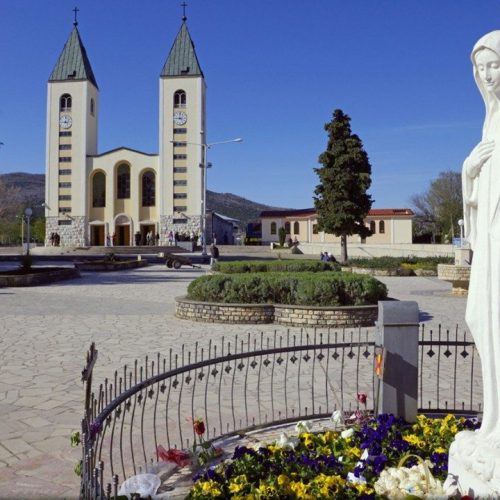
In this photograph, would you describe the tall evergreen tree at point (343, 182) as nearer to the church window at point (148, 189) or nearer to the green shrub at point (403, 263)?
the green shrub at point (403, 263)

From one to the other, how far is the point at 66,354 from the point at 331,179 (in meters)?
32.2

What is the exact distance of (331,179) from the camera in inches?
1538

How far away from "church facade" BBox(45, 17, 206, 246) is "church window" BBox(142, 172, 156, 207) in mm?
121

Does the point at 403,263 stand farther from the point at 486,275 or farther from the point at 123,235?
the point at 123,235

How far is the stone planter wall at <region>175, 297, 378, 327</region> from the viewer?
474 inches

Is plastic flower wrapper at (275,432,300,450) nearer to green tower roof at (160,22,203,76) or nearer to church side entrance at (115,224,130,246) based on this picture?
church side entrance at (115,224,130,246)

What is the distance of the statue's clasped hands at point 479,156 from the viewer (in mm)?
3156

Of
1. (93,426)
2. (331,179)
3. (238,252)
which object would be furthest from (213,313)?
(238,252)

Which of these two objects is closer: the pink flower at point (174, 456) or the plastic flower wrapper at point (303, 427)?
the pink flower at point (174, 456)

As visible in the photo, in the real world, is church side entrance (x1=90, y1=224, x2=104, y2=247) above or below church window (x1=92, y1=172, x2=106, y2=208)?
below

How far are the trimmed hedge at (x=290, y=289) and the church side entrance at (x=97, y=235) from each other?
2127 inches

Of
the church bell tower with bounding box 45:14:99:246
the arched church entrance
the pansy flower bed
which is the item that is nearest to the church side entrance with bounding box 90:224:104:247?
the church bell tower with bounding box 45:14:99:246

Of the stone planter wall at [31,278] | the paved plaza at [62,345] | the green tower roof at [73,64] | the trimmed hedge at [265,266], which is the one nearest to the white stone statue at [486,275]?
the paved plaza at [62,345]

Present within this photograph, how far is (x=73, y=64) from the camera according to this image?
66.4 metres
